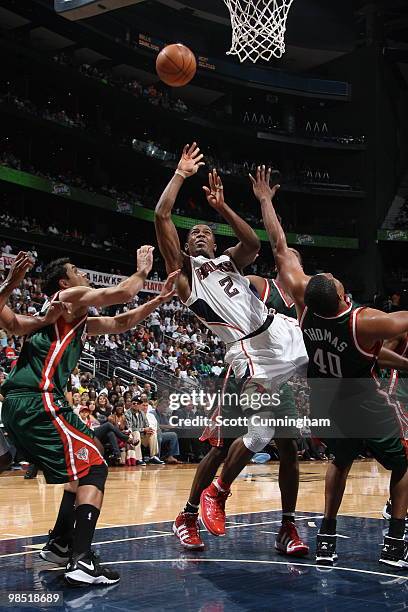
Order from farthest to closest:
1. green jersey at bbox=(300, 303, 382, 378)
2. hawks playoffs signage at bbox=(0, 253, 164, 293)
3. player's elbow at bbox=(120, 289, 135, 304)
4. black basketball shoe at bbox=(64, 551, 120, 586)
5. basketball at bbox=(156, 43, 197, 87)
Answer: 1. hawks playoffs signage at bbox=(0, 253, 164, 293)
2. basketball at bbox=(156, 43, 197, 87)
3. green jersey at bbox=(300, 303, 382, 378)
4. player's elbow at bbox=(120, 289, 135, 304)
5. black basketball shoe at bbox=(64, 551, 120, 586)

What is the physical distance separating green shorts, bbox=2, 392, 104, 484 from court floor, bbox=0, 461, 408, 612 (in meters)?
0.61

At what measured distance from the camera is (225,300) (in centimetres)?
513

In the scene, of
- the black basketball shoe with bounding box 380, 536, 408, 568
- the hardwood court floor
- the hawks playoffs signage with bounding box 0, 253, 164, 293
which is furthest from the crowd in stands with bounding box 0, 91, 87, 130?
the black basketball shoe with bounding box 380, 536, 408, 568

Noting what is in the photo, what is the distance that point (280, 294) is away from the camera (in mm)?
5555

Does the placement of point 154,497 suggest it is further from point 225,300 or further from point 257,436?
point 225,300

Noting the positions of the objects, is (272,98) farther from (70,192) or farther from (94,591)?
(94,591)

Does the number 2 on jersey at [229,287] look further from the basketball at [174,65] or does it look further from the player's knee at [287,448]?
the basketball at [174,65]

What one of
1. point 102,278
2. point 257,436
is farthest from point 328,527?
point 102,278

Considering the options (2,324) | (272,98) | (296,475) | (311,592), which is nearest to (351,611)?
(311,592)

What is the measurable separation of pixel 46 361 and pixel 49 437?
0.44 metres

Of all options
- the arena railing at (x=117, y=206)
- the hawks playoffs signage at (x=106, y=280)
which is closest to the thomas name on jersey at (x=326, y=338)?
the hawks playoffs signage at (x=106, y=280)

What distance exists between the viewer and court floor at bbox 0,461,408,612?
12.0 ft

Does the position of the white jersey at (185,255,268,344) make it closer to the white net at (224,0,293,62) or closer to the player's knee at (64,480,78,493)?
the player's knee at (64,480,78,493)

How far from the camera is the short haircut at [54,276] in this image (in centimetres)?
454
